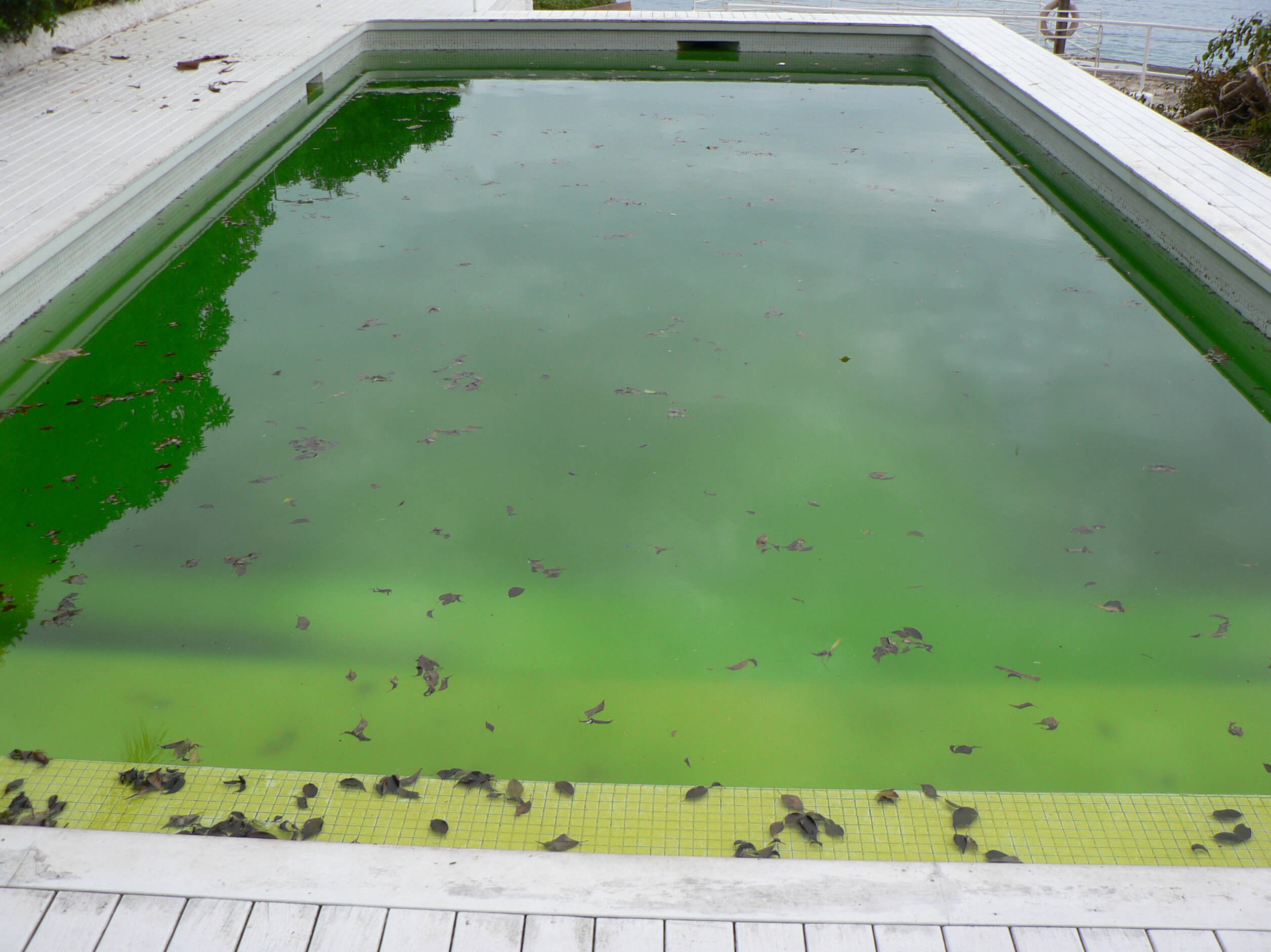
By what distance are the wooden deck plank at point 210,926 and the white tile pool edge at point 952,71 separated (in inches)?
125

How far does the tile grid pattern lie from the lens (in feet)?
5.14

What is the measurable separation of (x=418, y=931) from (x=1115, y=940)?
3.80ft

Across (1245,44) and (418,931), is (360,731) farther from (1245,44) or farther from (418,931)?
(1245,44)

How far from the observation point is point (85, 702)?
7.67 feet

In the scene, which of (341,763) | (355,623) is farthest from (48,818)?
(355,623)

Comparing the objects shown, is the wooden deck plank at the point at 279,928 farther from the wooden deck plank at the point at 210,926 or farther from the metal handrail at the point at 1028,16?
the metal handrail at the point at 1028,16

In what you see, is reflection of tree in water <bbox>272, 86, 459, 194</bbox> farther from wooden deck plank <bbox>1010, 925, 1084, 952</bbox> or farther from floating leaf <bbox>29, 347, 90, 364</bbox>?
wooden deck plank <bbox>1010, 925, 1084, 952</bbox>

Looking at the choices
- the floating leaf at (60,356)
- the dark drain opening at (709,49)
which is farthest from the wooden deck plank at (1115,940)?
the dark drain opening at (709,49)

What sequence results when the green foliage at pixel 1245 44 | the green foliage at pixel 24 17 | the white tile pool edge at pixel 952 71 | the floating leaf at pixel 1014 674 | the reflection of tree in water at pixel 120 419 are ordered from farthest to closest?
the green foliage at pixel 1245 44 → the green foliage at pixel 24 17 → the white tile pool edge at pixel 952 71 → the reflection of tree in water at pixel 120 419 → the floating leaf at pixel 1014 674

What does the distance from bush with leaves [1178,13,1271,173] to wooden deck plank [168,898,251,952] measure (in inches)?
300

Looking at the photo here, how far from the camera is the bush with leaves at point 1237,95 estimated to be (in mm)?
6938

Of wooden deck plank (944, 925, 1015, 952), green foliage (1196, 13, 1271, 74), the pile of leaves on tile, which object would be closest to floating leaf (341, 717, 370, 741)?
the pile of leaves on tile

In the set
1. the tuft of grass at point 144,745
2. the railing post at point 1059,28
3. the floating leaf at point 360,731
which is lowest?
the tuft of grass at point 144,745

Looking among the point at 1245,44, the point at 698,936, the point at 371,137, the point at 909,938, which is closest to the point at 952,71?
the point at 1245,44
